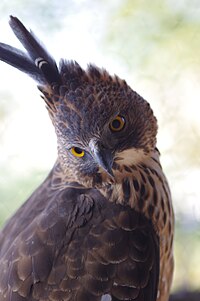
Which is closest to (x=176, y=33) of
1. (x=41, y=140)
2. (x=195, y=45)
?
(x=195, y=45)

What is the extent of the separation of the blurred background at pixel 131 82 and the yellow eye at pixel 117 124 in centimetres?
31

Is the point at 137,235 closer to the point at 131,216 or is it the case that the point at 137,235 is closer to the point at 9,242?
the point at 131,216

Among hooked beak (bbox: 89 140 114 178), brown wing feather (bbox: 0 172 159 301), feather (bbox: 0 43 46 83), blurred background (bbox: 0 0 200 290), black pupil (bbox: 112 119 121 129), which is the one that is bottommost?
brown wing feather (bbox: 0 172 159 301)

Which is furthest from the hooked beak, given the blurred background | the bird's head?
the blurred background

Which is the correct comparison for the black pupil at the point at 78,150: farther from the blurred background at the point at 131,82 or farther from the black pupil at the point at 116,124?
the blurred background at the point at 131,82

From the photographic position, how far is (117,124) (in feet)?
→ 3.60

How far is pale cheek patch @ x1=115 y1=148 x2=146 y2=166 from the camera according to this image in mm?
1123

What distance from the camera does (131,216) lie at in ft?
3.61

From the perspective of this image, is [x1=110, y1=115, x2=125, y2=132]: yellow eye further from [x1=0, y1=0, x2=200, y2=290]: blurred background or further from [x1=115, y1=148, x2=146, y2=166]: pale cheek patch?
[x1=0, y1=0, x2=200, y2=290]: blurred background

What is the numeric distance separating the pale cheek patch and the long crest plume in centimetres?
17

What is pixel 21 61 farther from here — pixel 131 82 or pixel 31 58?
pixel 131 82

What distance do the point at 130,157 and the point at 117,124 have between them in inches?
3.2

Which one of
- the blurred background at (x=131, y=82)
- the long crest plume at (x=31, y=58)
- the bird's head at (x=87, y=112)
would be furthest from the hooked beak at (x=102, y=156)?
the blurred background at (x=131, y=82)

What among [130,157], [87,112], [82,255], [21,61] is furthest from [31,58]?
[82,255]
